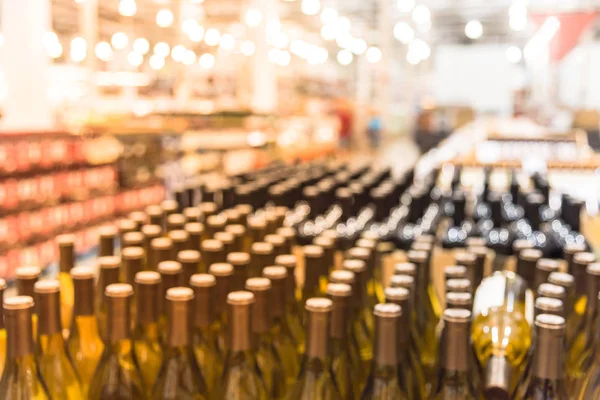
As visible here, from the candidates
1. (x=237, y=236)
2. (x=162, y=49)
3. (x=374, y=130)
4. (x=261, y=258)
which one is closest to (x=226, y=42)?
(x=162, y=49)

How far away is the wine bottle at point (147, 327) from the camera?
1047 mm

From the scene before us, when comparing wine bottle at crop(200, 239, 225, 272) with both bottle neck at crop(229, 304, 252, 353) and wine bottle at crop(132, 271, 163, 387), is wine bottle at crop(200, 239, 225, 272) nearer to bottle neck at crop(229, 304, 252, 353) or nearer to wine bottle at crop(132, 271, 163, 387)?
wine bottle at crop(132, 271, 163, 387)

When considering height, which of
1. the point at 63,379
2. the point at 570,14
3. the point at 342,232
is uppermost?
the point at 570,14

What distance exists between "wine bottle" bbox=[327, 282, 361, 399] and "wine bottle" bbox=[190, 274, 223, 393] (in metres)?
0.20

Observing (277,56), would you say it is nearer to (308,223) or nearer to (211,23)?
(211,23)

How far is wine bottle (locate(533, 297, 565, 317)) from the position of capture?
95cm

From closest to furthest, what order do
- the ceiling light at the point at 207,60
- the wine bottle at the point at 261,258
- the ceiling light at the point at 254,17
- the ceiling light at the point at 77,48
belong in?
the wine bottle at the point at 261,258, the ceiling light at the point at 254,17, the ceiling light at the point at 77,48, the ceiling light at the point at 207,60

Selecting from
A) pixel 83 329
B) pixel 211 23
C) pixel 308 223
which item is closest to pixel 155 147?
pixel 308 223

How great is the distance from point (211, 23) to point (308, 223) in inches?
389

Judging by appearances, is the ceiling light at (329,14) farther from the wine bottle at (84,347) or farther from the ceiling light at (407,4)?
the wine bottle at (84,347)

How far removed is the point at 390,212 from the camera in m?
2.12

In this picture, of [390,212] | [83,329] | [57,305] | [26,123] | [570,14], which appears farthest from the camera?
[570,14]

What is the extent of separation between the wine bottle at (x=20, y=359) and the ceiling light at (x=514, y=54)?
25.5 m

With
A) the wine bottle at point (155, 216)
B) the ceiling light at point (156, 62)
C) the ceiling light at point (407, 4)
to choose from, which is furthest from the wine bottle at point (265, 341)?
the ceiling light at point (407, 4)
